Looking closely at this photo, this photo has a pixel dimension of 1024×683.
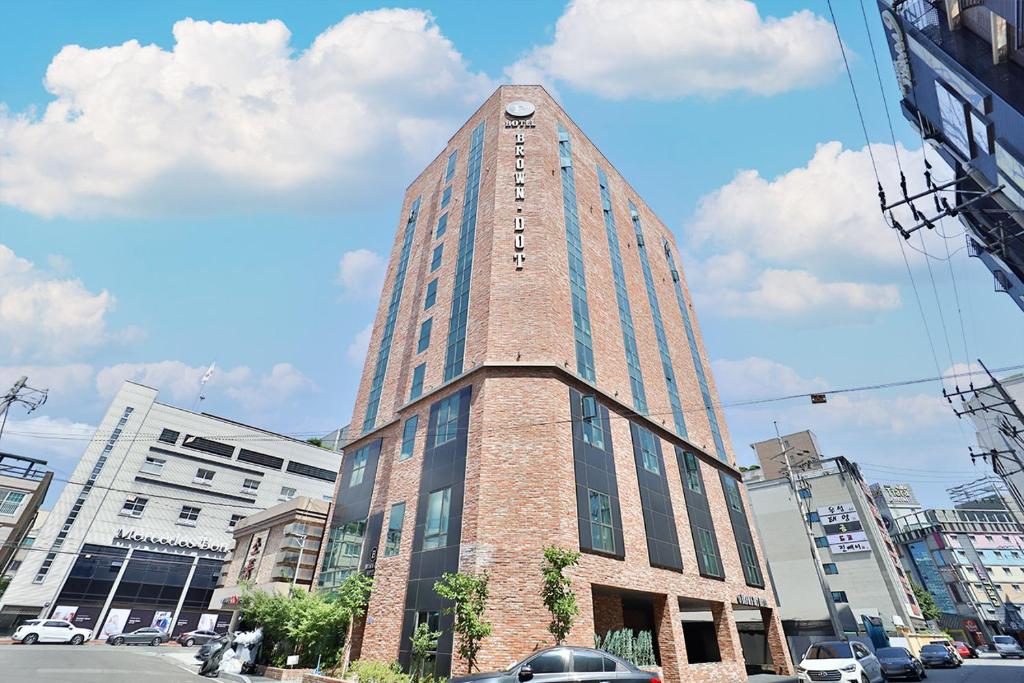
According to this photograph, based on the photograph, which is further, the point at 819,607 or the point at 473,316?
the point at 819,607

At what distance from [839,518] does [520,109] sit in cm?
5539

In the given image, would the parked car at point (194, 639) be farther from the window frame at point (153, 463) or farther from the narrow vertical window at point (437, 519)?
the narrow vertical window at point (437, 519)

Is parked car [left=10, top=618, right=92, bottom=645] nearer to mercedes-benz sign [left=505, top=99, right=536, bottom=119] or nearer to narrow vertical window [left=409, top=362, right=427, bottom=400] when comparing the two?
narrow vertical window [left=409, top=362, right=427, bottom=400]

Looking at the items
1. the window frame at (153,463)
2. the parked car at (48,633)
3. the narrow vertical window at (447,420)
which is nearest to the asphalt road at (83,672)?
the narrow vertical window at (447,420)

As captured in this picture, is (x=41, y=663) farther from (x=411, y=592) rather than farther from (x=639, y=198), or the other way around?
(x=639, y=198)

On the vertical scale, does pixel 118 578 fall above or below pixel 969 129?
below

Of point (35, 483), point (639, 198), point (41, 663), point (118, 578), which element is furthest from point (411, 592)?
point (35, 483)

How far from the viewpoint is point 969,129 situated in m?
18.3

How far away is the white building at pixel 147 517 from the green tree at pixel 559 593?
4903 cm

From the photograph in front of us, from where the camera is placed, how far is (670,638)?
2070 cm

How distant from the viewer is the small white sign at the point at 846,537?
170ft

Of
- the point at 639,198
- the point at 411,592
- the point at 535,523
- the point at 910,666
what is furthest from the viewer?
the point at 639,198

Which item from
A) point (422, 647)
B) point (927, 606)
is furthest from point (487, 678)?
point (927, 606)

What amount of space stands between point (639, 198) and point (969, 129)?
26063mm
